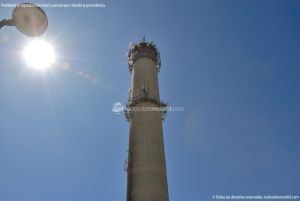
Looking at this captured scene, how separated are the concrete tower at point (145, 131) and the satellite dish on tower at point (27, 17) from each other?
104ft

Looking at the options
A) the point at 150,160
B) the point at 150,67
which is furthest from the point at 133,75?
the point at 150,160

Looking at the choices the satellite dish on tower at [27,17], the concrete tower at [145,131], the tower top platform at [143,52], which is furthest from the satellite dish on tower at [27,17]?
the tower top platform at [143,52]

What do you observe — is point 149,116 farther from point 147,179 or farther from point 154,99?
point 147,179

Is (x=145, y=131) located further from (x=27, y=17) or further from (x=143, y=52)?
(x=27, y=17)

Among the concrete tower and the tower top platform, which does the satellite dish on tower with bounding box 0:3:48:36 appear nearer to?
the concrete tower

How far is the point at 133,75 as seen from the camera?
52219mm

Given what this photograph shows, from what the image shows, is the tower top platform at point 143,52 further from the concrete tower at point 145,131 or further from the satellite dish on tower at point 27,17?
the satellite dish on tower at point 27,17

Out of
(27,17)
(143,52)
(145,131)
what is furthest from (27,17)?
(143,52)

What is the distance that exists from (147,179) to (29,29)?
32697mm

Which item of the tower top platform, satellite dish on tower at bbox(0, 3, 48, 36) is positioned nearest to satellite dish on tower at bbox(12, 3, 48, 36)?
satellite dish on tower at bbox(0, 3, 48, 36)

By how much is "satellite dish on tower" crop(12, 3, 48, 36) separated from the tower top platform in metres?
44.8

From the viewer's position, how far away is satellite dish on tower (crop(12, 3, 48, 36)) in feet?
30.8

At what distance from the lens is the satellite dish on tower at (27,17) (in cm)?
938

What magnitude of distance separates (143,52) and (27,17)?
4569 cm
